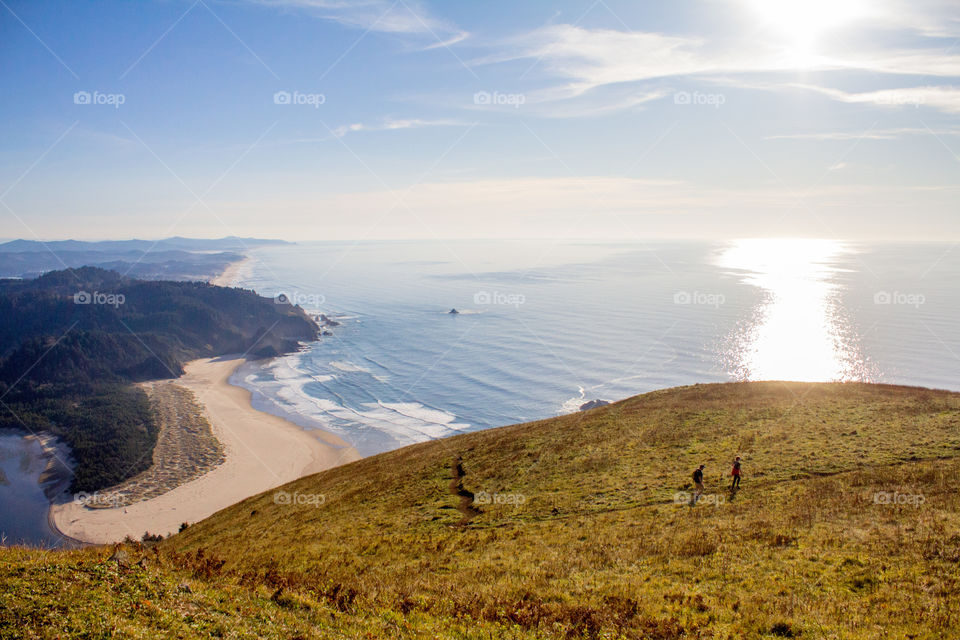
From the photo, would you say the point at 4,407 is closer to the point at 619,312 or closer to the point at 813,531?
the point at 813,531

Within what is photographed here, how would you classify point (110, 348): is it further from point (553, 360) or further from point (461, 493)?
point (461, 493)

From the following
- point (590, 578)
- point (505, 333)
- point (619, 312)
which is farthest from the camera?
point (619, 312)

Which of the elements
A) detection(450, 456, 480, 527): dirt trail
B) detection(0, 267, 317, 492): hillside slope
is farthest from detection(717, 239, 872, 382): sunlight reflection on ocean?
detection(0, 267, 317, 492): hillside slope

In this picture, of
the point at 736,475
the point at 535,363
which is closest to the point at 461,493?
the point at 736,475

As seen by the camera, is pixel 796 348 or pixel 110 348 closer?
pixel 110 348

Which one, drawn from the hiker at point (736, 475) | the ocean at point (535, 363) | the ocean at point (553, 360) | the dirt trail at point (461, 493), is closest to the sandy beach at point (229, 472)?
the ocean at point (535, 363)

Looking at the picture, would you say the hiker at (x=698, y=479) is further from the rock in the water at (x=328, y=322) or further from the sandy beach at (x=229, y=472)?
the rock in the water at (x=328, y=322)

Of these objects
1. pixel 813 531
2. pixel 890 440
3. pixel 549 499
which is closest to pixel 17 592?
pixel 549 499
